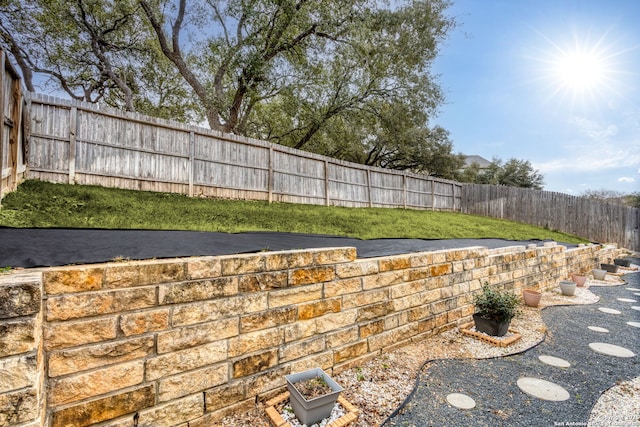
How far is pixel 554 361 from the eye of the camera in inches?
109

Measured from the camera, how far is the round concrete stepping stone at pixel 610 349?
9.68ft

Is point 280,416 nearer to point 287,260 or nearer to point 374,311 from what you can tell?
point 287,260

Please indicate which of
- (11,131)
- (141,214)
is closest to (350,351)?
(141,214)

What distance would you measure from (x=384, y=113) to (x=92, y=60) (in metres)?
11.3

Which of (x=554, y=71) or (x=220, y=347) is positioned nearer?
(x=220, y=347)

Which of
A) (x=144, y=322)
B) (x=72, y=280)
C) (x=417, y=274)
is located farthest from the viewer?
(x=417, y=274)

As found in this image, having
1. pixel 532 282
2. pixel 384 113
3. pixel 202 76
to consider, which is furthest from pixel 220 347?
pixel 202 76

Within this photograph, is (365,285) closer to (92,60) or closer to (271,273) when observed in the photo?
(271,273)

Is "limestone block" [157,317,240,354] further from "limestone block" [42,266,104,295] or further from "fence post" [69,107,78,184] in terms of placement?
"fence post" [69,107,78,184]

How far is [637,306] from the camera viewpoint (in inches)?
182

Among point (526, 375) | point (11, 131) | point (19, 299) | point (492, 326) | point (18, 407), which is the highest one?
point (11, 131)

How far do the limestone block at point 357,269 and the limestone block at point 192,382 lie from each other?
1.07 meters

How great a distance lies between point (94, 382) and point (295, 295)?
1.19m

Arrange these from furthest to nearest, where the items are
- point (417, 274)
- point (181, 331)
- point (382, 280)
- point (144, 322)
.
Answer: point (417, 274) < point (382, 280) < point (181, 331) < point (144, 322)
